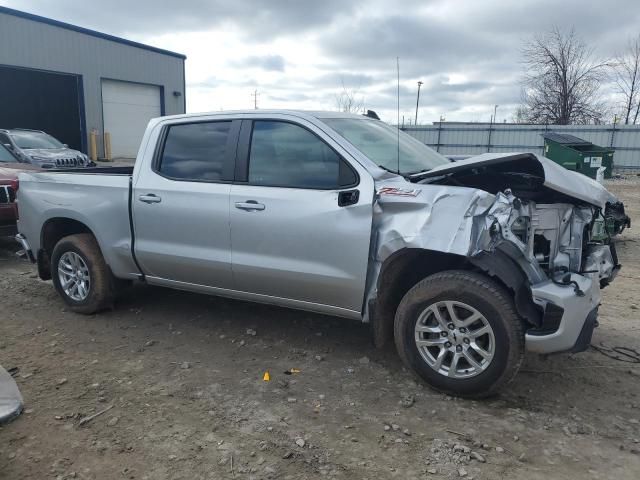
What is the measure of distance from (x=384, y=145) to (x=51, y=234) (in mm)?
3495

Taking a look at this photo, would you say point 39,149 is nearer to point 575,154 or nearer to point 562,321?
point 562,321

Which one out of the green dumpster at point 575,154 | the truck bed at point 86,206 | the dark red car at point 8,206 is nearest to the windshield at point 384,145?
the truck bed at point 86,206

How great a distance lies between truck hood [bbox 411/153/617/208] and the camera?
342cm

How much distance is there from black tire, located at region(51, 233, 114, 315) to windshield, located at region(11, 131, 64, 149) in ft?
29.8

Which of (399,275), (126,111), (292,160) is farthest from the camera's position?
(126,111)

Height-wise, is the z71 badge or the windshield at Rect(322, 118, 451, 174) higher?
the windshield at Rect(322, 118, 451, 174)

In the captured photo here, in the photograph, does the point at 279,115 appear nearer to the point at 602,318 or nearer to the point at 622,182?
the point at 602,318

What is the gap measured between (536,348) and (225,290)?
2381 mm

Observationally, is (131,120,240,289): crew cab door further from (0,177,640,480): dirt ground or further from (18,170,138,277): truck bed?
(0,177,640,480): dirt ground

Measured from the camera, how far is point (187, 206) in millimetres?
4344

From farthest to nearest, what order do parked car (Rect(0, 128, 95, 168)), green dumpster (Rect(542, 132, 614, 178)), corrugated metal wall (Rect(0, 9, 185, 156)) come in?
1. corrugated metal wall (Rect(0, 9, 185, 156))
2. green dumpster (Rect(542, 132, 614, 178))
3. parked car (Rect(0, 128, 95, 168))

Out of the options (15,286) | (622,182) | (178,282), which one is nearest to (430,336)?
(178,282)

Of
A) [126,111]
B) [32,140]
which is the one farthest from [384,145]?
[126,111]

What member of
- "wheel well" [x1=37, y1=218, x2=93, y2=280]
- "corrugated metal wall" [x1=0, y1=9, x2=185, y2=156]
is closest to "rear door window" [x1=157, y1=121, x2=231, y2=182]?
"wheel well" [x1=37, y1=218, x2=93, y2=280]
